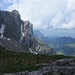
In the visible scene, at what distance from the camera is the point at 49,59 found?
5816 cm

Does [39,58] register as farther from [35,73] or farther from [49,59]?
[35,73]

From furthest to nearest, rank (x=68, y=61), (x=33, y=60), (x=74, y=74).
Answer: (x=33, y=60) < (x=68, y=61) < (x=74, y=74)

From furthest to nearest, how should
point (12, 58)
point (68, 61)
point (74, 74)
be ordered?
point (12, 58) → point (68, 61) → point (74, 74)

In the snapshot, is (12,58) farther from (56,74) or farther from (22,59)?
(56,74)

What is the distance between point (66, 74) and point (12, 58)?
33.8m

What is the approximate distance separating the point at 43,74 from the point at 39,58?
29.1 m

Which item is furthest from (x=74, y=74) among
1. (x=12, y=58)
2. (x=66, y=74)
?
(x=12, y=58)

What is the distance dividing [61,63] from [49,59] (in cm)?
2115

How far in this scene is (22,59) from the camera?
2333 inches

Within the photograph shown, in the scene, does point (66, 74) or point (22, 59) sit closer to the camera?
A: point (66, 74)

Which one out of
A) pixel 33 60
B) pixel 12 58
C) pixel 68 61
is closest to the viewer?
pixel 68 61

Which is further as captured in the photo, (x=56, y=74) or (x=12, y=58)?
(x=12, y=58)

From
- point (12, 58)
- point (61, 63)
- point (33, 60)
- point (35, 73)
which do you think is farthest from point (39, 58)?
point (35, 73)

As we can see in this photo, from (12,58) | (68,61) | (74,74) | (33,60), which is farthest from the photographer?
(12,58)
